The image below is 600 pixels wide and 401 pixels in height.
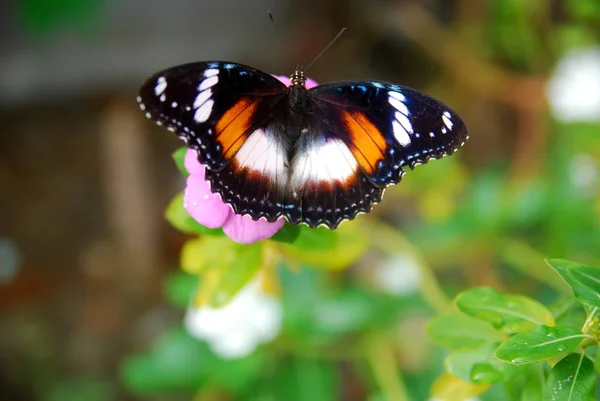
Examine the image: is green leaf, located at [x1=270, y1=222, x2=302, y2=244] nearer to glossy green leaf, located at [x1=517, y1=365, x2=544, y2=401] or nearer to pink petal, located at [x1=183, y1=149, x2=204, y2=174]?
pink petal, located at [x1=183, y1=149, x2=204, y2=174]

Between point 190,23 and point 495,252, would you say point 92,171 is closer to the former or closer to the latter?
point 190,23

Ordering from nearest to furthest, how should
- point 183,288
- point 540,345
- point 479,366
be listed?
point 540,345
point 479,366
point 183,288

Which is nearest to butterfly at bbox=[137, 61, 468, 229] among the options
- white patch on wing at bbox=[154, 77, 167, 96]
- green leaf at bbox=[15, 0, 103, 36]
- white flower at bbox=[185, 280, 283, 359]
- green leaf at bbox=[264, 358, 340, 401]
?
white patch on wing at bbox=[154, 77, 167, 96]

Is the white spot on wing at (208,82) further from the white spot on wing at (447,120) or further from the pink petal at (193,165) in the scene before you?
the white spot on wing at (447,120)

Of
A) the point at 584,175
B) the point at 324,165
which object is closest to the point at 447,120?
the point at 324,165

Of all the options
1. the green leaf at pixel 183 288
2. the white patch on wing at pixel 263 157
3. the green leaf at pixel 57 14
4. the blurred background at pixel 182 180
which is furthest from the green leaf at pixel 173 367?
the green leaf at pixel 57 14

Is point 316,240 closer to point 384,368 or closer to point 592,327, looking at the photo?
point 592,327
